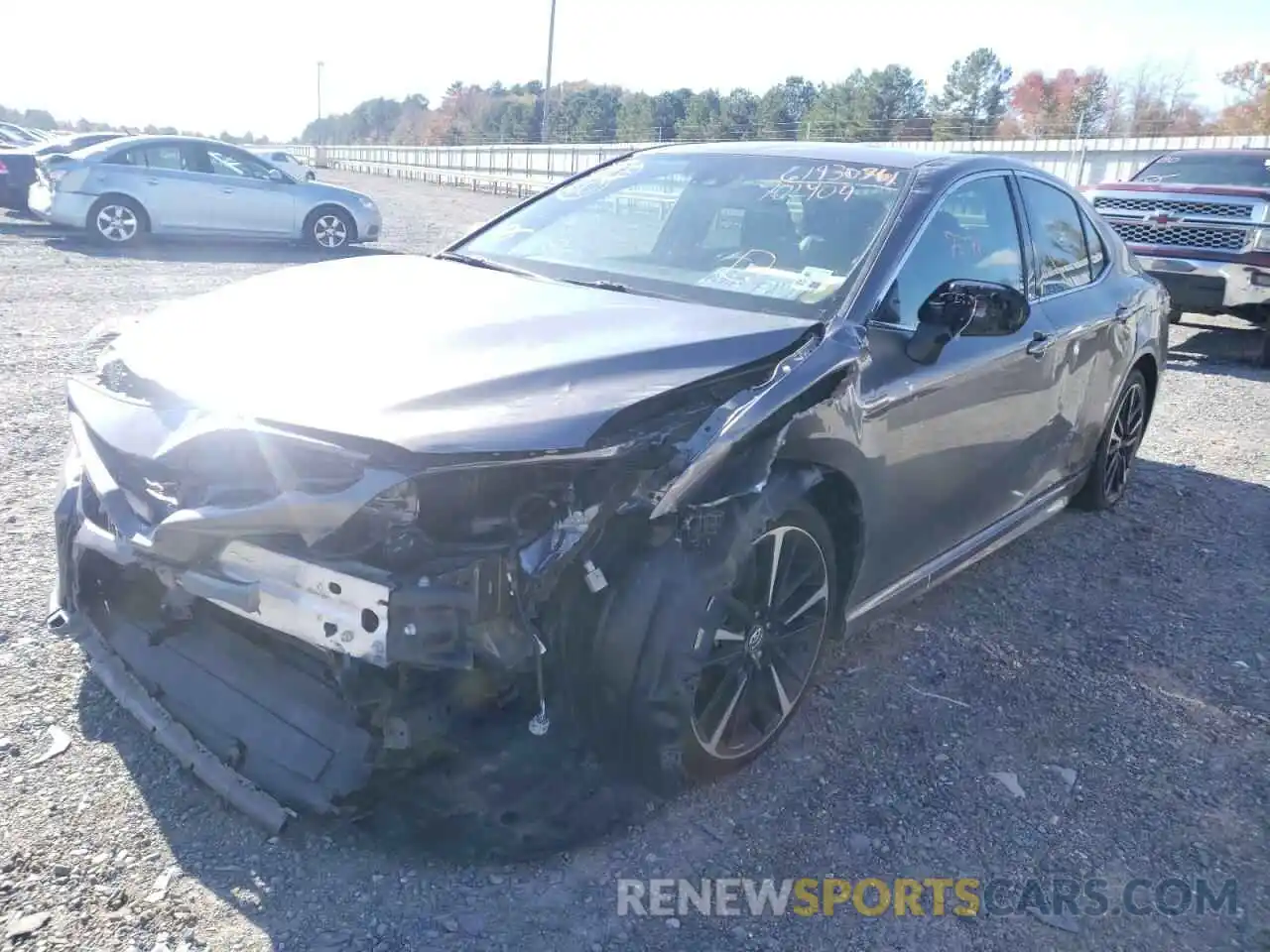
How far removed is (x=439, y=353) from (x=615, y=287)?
0.98 meters

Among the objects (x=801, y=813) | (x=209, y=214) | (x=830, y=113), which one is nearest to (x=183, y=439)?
(x=801, y=813)

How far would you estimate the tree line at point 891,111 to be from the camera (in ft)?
110

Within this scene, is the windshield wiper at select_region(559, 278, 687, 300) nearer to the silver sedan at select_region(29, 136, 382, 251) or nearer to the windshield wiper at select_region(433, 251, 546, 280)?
the windshield wiper at select_region(433, 251, 546, 280)

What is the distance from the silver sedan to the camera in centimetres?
1353

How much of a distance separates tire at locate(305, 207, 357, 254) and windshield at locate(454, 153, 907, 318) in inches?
443

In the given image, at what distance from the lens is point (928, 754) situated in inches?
129

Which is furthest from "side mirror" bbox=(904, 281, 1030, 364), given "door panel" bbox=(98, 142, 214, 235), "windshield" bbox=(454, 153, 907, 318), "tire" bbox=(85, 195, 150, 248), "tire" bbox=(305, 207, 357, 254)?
"tire" bbox=(85, 195, 150, 248)

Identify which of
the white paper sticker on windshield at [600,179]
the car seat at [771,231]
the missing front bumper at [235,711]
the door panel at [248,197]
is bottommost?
the missing front bumper at [235,711]

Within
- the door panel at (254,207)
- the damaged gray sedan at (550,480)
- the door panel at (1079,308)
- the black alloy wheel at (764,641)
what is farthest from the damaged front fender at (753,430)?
the door panel at (254,207)

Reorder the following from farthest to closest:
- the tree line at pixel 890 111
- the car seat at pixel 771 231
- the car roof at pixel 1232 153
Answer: the tree line at pixel 890 111, the car roof at pixel 1232 153, the car seat at pixel 771 231

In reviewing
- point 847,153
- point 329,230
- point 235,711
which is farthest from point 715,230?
point 329,230

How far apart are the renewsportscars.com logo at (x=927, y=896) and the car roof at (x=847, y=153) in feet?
8.15

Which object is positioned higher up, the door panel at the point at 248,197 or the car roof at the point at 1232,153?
the car roof at the point at 1232,153

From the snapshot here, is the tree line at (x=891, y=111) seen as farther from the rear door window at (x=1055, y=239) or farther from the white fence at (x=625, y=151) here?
the rear door window at (x=1055, y=239)
